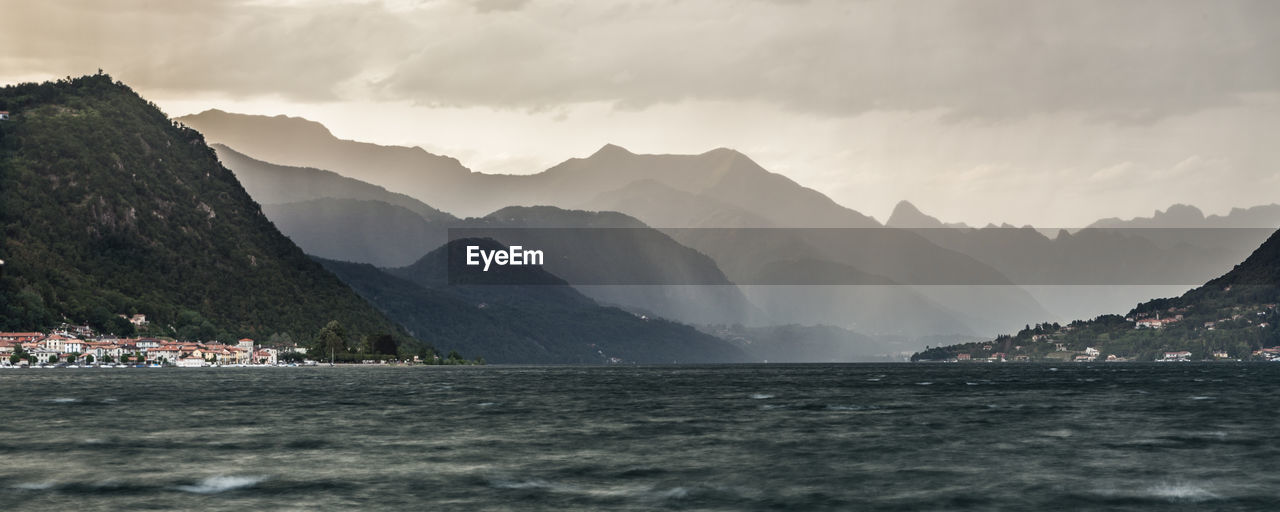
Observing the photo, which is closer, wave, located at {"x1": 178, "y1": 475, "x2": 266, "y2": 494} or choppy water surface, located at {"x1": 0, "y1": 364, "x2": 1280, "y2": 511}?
choppy water surface, located at {"x1": 0, "y1": 364, "x2": 1280, "y2": 511}

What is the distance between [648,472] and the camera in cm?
6325

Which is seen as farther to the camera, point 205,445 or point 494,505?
point 205,445

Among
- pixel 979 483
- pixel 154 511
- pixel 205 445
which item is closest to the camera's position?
pixel 154 511

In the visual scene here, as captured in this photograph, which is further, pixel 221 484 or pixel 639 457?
pixel 639 457

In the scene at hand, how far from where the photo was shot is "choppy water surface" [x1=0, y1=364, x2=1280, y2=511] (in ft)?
177

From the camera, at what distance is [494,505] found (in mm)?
51219

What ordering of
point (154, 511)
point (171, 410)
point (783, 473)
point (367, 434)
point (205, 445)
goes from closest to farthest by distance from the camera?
point (154, 511)
point (783, 473)
point (205, 445)
point (367, 434)
point (171, 410)

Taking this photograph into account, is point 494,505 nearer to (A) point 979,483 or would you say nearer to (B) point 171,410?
(A) point 979,483

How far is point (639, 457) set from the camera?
71.1 meters

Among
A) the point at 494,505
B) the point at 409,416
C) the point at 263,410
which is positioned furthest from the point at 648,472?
the point at 263,410

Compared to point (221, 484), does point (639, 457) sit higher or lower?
lower

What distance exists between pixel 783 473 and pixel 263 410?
73.6 metres

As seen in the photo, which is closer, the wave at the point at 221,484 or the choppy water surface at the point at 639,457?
the choppy water surface at the point at 639,457

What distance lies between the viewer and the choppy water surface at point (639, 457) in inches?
2119
